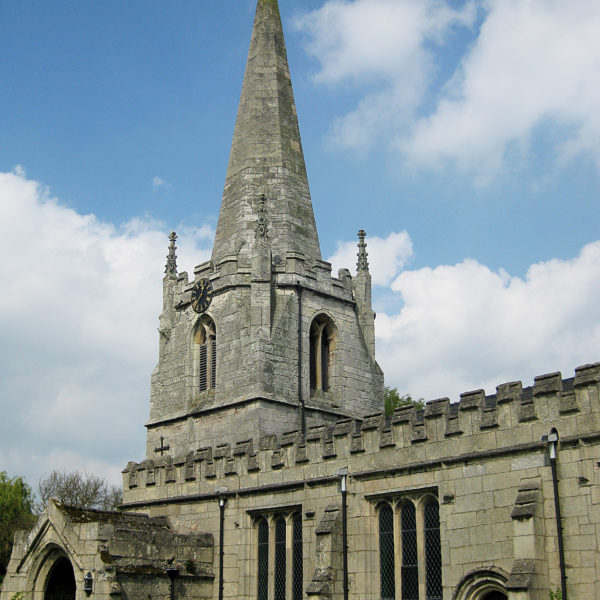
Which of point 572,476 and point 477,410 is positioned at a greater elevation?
point 477,410

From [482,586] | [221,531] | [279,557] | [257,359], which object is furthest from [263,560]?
[257,359]

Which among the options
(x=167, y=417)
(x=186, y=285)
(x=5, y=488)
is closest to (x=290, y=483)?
(x=167, y=417)

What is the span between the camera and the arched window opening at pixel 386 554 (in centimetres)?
2092

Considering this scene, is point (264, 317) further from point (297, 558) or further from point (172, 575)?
point (172, 575)

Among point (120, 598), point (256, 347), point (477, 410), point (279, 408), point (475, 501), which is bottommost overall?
point (120, 598)

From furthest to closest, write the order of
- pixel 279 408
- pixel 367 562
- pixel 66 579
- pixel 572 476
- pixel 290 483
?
pixel 279 408, pixel 66 579, pixel 290 483, pixel 367 562, pixel 572 476

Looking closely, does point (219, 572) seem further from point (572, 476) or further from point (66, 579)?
point (572, 476)

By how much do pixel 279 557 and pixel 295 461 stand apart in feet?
8.75

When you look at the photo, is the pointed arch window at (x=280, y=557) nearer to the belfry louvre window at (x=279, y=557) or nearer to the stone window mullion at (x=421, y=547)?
the belfry louvre window at (x=279, y=557)

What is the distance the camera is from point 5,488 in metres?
48.6

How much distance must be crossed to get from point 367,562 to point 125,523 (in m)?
7.95

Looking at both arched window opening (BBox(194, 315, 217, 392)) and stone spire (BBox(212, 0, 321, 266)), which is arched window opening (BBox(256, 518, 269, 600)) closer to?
arched window opening (BBox(194, 315, 217, 392))

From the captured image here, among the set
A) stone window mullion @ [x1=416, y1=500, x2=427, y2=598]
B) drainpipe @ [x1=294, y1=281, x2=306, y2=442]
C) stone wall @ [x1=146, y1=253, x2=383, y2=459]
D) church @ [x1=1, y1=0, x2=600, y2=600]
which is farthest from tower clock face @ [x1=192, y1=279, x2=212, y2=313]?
stone window mullion @ [x1=416, y1=500, x2=427, y2=598]

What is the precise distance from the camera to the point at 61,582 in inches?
995
